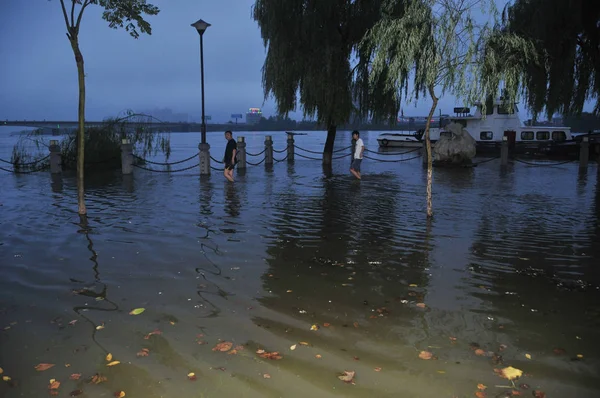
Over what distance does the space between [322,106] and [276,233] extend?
1346 centimetres

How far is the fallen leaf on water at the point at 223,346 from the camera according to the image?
12.7ft

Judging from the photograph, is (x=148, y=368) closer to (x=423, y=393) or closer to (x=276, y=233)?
(x=423, y=393)

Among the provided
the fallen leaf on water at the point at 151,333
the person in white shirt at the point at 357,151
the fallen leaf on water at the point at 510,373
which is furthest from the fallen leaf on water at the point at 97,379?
the person in white shirt at the point at 357,151

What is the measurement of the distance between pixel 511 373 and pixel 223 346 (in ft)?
7.46

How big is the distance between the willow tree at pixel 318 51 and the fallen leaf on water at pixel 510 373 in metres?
17.1

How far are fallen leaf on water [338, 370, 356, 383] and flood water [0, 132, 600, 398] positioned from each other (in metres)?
0.06

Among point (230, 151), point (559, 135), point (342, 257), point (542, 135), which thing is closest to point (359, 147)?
point (230, 151)

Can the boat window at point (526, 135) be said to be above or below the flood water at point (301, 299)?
above

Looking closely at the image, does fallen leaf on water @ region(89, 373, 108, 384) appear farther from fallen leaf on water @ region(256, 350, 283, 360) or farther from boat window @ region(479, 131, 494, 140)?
boat window @ region(479, 131, 494, 140)

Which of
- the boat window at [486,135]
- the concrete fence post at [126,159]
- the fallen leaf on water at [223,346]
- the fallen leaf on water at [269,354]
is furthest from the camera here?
the boat window at [486,135]

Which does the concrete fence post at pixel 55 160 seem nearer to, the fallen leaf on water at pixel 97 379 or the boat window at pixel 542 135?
the fallen leaf on water at pixel 97 379

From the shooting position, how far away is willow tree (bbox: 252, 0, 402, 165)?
19.6 meters

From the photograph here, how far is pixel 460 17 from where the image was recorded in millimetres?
8695

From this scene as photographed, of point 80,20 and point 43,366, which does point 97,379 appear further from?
point 80,20
